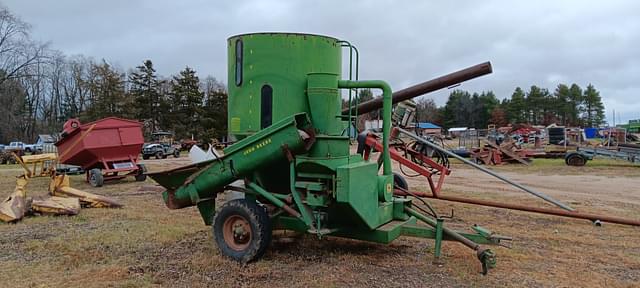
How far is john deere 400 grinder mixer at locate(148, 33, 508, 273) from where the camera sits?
5.09 metres

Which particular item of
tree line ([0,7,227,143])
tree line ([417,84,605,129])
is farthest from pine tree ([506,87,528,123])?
tree line ([0,7,227,143])

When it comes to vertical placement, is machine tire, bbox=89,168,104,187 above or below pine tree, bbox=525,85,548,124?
below

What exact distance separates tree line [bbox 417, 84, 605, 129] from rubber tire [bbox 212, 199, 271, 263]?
72553 millimetres

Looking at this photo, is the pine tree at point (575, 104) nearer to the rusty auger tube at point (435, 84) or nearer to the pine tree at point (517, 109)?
the pine tree at point (517, 109)

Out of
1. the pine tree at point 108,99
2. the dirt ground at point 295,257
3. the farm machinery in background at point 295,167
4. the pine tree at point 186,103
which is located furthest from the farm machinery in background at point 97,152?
the pine tree at point 108,99

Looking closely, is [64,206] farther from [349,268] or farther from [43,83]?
[43,83]

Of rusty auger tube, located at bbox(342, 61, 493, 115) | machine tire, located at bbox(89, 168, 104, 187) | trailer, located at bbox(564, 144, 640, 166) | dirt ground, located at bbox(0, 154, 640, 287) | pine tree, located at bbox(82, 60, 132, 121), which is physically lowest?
dirt ground, located at bbox(0, 154, 640, 287)

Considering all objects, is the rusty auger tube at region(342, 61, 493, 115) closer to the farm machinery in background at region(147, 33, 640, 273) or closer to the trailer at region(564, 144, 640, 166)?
the farm machinery in background at region(147, 33, 640, 273)

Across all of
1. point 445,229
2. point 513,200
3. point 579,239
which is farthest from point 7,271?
point 513,200

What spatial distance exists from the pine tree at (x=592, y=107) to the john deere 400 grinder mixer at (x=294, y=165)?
83.2 metres

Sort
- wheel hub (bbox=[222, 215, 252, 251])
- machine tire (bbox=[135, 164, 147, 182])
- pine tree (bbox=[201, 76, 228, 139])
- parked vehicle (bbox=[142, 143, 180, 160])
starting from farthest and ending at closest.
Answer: pine tree (bbox=[201, 76, 228, 139])
parked vehicle (bbox=[142, 143, 180, 160])
machine tire (bbox=[135, 164, 147, 182])
wheel hub (bbox=[222, 215, 252, 251])

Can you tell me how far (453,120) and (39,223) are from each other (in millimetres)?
76984

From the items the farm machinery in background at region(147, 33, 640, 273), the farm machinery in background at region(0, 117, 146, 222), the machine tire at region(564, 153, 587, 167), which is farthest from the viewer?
the machine tire at region(564, 153, 587, 167)

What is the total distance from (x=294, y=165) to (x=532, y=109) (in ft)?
265
